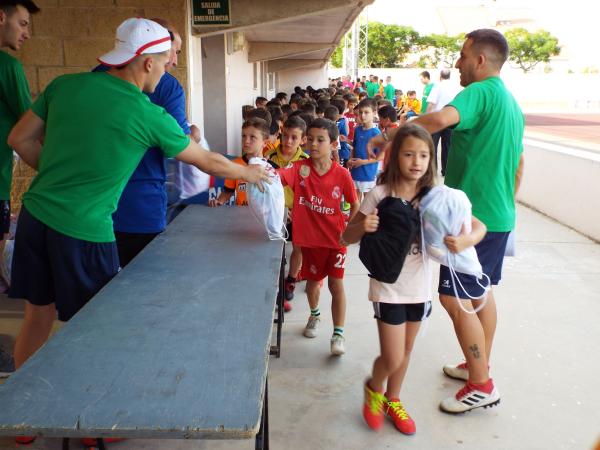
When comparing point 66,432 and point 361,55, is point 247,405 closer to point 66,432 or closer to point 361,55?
point 66,432

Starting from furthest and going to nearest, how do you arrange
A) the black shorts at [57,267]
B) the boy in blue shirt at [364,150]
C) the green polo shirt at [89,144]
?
1. the boy in blue shirt at [364,150]
2. the black shorts at [57,267]
3. the green polo shirt at [89,144]

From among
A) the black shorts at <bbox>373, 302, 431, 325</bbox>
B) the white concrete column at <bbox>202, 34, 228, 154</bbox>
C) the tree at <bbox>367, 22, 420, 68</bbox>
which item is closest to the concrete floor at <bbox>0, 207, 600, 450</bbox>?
the black shorts at <bbox>373, 302, 431, 325</bbox>

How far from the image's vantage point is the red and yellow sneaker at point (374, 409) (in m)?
2.74

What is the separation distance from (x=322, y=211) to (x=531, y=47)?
216ft

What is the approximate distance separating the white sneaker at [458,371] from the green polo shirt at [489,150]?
917 millimetres

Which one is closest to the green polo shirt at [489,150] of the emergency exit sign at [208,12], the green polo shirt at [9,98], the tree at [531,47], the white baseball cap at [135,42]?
the white baseball cap at [135,42]

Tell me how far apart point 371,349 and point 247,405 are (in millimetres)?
2245

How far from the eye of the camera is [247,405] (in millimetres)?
1468

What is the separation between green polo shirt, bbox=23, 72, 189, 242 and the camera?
215cm

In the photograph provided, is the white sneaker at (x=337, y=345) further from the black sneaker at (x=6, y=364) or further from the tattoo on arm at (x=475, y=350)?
the black sneaker at (x=6, y=364)

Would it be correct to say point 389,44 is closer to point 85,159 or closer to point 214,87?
point 214,87

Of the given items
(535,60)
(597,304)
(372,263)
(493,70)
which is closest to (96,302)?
(372,263)

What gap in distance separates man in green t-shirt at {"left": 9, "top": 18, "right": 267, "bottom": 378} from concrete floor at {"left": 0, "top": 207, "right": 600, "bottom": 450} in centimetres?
80

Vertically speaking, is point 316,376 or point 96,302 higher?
point 96,302
